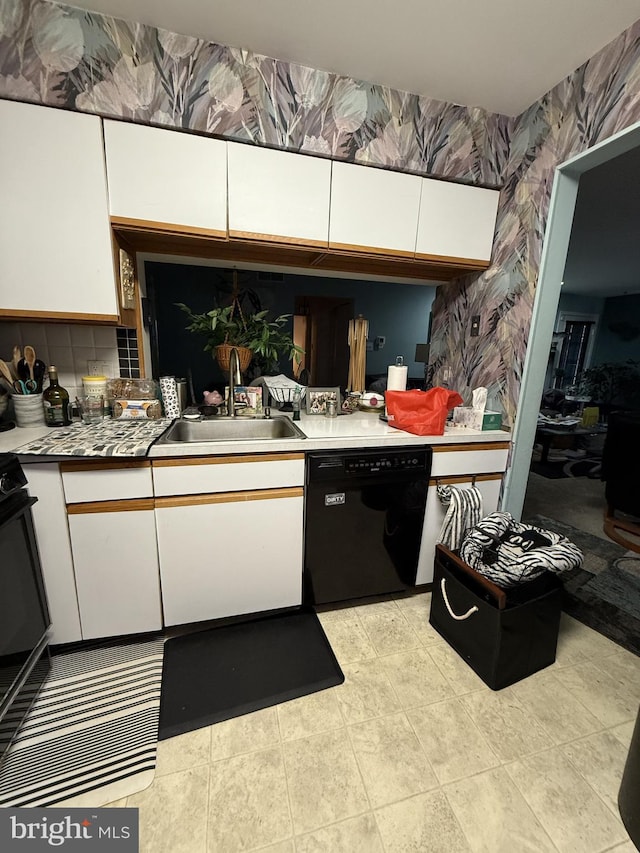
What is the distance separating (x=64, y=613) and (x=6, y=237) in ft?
5.09

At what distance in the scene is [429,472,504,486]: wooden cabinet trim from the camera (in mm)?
1833

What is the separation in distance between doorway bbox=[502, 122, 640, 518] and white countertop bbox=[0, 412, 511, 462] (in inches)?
5.8

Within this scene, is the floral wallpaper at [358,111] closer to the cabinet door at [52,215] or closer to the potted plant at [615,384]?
the cabinet door at [52,215]

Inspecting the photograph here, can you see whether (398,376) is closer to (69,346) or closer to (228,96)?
(228,96)

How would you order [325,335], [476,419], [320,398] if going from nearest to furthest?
1. [476,419]
2. [320,398]
3. [325,335]

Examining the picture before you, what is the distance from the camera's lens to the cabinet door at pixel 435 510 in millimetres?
1845

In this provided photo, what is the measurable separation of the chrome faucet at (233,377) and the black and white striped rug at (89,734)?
121cm

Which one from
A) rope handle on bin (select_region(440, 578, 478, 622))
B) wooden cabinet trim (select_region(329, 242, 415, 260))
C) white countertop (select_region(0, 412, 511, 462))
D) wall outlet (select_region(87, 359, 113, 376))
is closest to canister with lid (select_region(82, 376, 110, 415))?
wall outlet (select_region(87, 359, 113, 376))

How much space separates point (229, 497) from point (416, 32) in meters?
2.08

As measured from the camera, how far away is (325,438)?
1620mm

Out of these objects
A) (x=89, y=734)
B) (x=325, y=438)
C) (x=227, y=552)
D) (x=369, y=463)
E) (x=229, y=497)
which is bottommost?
(x=89, y=734)

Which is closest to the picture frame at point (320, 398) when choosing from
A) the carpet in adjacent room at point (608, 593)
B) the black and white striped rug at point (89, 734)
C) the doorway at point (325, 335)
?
the doorway at point (325, 335)

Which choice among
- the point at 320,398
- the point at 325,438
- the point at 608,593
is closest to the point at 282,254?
the point at 320,398

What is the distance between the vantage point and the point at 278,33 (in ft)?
4.75
